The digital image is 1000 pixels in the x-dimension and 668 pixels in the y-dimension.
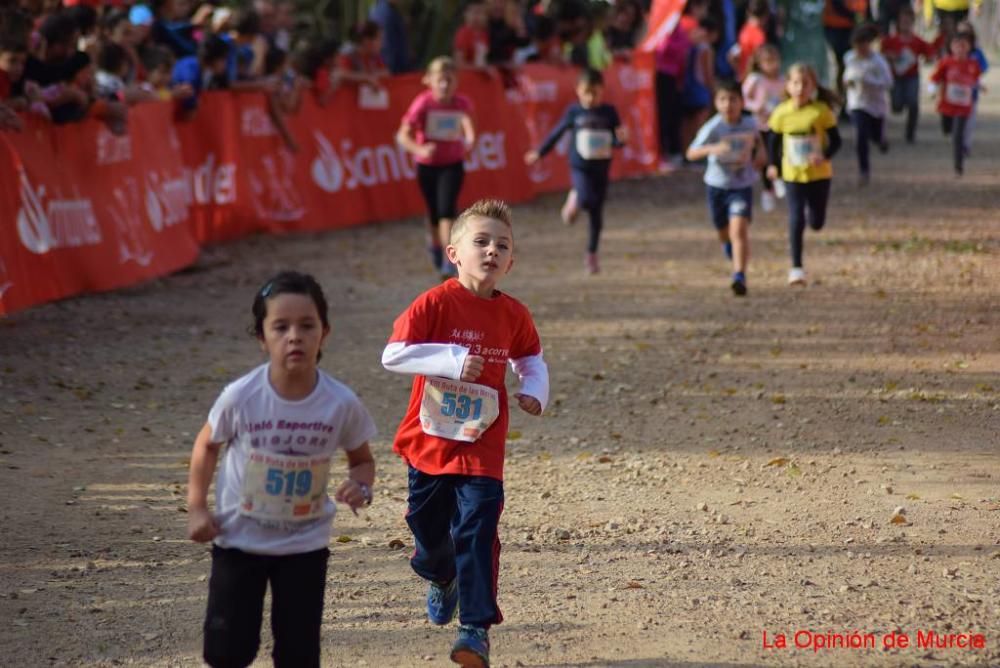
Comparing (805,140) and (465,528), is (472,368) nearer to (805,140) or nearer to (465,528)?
(465,528)

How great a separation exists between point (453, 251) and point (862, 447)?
12.1 feet

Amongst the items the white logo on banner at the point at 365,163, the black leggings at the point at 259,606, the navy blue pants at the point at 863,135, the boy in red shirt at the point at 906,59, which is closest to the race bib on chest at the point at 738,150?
the white logo on banner at the point at 365,163

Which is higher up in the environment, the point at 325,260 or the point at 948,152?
the point at 325,260

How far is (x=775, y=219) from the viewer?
18.9 m

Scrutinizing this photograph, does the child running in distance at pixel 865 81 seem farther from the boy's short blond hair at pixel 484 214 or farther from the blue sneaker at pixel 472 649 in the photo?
the blue sneaker at pixel 472 649

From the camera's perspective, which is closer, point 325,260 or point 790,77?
point 790,77

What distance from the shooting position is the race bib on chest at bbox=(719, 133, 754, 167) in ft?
43.3

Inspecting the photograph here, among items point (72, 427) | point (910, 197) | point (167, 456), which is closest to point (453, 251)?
point (167, 456)

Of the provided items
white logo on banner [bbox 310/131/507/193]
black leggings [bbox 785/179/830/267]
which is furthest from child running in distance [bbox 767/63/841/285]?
white logo on banner [bbox 310/131/507/193]

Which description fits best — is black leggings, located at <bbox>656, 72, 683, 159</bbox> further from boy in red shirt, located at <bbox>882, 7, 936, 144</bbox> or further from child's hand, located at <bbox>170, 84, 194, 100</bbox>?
child's hand, located at <bbox>170, 84, 194, 100</bbox>

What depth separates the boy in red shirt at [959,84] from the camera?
2197cm

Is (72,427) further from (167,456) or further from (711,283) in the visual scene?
(711,283)

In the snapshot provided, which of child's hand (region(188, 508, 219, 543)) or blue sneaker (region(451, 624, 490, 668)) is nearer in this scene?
child's hand (region(188, 508, 219, 543))

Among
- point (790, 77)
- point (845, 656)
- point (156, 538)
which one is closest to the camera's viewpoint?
point (845, 656)
